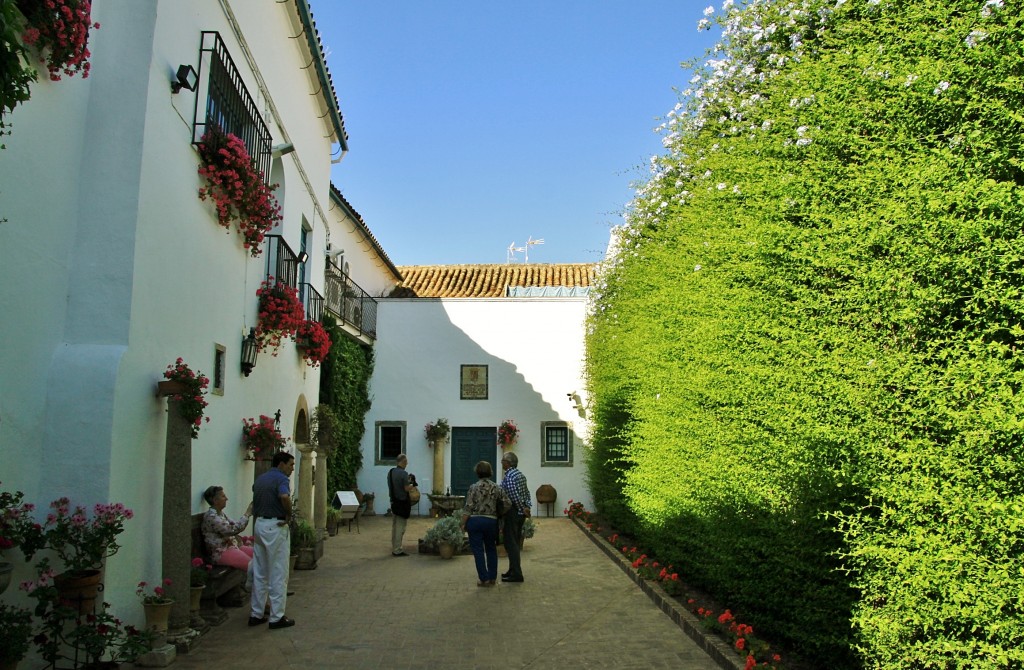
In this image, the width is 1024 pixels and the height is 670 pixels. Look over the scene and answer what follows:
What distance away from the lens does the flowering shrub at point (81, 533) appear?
17.6 ft

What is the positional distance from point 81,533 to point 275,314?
4910 mm

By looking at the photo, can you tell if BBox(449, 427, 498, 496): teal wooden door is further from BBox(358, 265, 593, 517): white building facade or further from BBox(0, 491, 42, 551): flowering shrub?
BBox(0, 491, 42, 551): flowering shrub

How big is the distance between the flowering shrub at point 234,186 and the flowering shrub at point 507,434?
12.7m

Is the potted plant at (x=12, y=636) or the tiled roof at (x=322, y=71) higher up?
the tiled roof at (x=322, y=71)

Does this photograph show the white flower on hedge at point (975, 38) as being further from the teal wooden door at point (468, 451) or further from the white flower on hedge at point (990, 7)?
the teal wooden door at point (468, 451)

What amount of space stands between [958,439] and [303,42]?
1144 centimetres

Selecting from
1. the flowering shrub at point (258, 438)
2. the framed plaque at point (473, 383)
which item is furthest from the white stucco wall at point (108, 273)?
the framed plaque at point (473, 383)

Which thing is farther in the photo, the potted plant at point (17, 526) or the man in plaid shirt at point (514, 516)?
the man in plaid shirt at point (514, 516)

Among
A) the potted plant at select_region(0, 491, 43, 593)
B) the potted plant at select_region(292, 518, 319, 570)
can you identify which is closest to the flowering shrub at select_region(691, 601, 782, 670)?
the potted plant at select_region(0, 491, 43, 593)

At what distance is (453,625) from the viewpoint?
25.5 feet

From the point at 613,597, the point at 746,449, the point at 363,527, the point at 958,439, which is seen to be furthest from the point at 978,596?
the point at 363,527

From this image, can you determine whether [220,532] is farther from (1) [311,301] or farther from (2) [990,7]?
(2) [990,7]

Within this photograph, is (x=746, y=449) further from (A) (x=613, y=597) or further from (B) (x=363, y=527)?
(B) (x=363, y=527)

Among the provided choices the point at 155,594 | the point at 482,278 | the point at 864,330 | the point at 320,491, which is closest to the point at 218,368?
the point at 155,594
